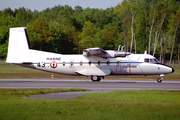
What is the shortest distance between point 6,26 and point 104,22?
32.2 m

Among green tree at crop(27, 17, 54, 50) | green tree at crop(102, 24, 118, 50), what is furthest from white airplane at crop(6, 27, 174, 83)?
green tree at crop(102, 24, 118, 50)

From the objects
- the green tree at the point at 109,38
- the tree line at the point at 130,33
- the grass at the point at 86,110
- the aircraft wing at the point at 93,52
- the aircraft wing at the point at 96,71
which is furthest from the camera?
the green tree at the point at 109,38

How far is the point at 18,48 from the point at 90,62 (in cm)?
742

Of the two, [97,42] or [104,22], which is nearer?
[97,42]

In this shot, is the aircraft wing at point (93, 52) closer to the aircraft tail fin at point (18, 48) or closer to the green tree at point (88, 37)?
the aircraft tail fin at point (18, 48)

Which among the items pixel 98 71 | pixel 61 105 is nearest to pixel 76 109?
pixel 61 105

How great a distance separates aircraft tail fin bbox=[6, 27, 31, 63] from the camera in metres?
33.2

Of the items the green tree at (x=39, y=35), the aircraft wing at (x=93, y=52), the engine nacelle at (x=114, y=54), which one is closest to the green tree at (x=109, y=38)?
the green tree at (x=39, y=35)

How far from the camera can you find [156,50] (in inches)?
2928

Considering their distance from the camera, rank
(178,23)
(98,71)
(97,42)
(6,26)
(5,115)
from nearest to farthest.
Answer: (5,115), (98,71), (178,23), (97,42), (6,26)

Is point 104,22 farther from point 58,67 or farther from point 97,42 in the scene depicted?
point 58,67

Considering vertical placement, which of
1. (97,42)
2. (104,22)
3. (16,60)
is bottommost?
(16,60)

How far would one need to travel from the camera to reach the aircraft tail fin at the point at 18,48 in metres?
33.2

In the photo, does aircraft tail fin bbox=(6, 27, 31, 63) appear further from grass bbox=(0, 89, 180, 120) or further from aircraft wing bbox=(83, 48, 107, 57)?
grass bbox=(0, 89, 180, 120)
